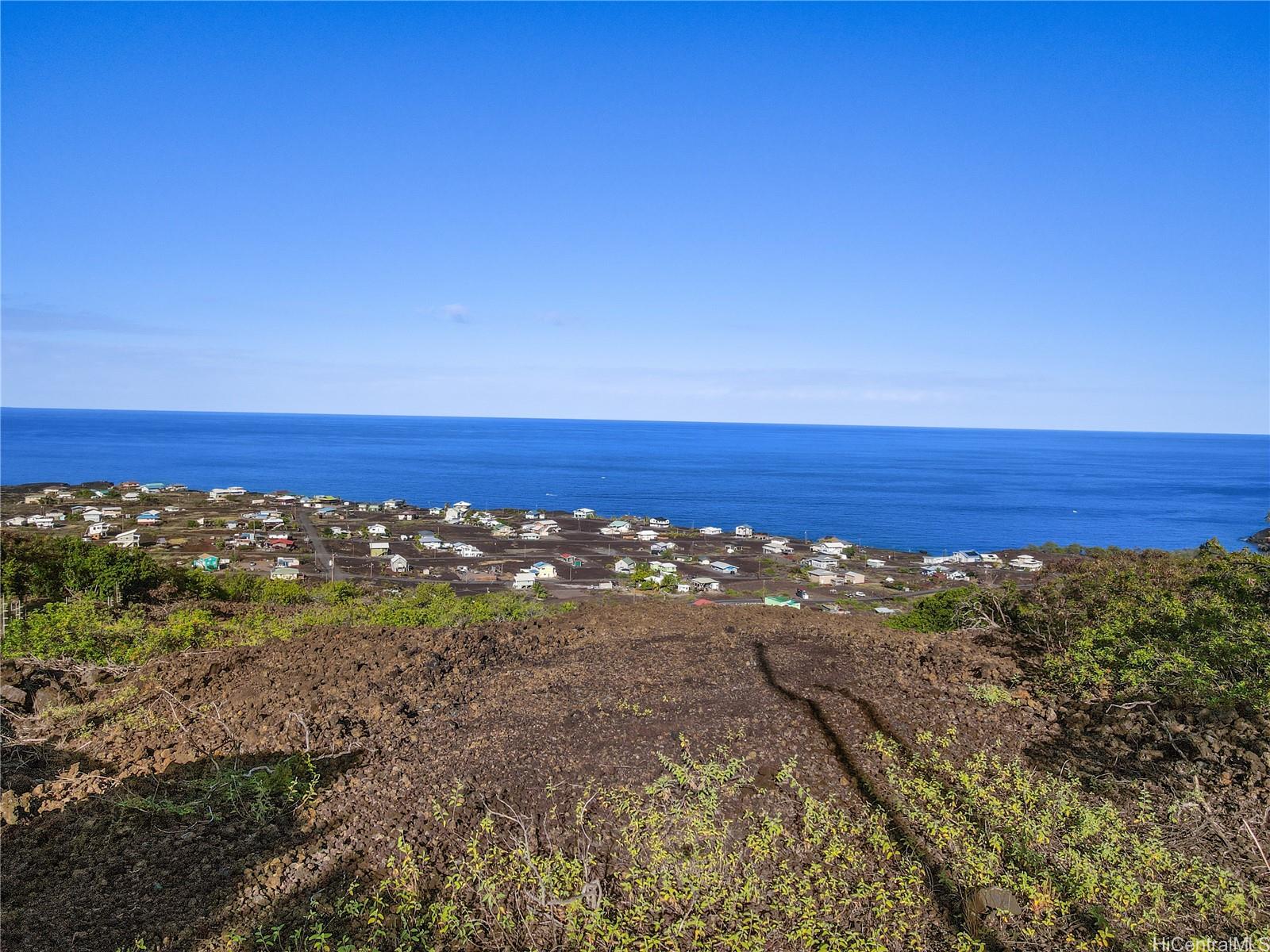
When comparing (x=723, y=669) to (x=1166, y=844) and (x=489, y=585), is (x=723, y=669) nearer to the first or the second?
(x=1166, y=844)

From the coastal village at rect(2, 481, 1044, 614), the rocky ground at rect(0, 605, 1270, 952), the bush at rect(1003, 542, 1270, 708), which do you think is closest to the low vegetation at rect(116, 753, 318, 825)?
the rocky ground at rect(0, 605, 1270, 952)

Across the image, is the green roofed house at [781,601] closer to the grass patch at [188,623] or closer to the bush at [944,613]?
the bush at [944,613]

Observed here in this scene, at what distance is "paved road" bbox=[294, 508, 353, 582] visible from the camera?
44.0 meters

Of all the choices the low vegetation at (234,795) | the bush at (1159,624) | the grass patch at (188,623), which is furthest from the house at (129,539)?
the bush at (1159,624)

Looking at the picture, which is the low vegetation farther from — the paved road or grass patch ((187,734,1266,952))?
the paved road

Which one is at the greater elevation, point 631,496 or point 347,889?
point 347,889

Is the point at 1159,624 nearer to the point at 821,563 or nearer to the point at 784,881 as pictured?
the point at 784,881

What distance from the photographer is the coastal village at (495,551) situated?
43.9 m

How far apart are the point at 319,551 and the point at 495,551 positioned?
1363 centimetres

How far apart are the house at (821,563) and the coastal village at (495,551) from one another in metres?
0.29

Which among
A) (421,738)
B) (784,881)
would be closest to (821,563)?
(421,738)

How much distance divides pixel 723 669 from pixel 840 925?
5412 mm

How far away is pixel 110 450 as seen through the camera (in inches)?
5974

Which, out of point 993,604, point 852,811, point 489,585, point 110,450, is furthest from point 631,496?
point 110,450
